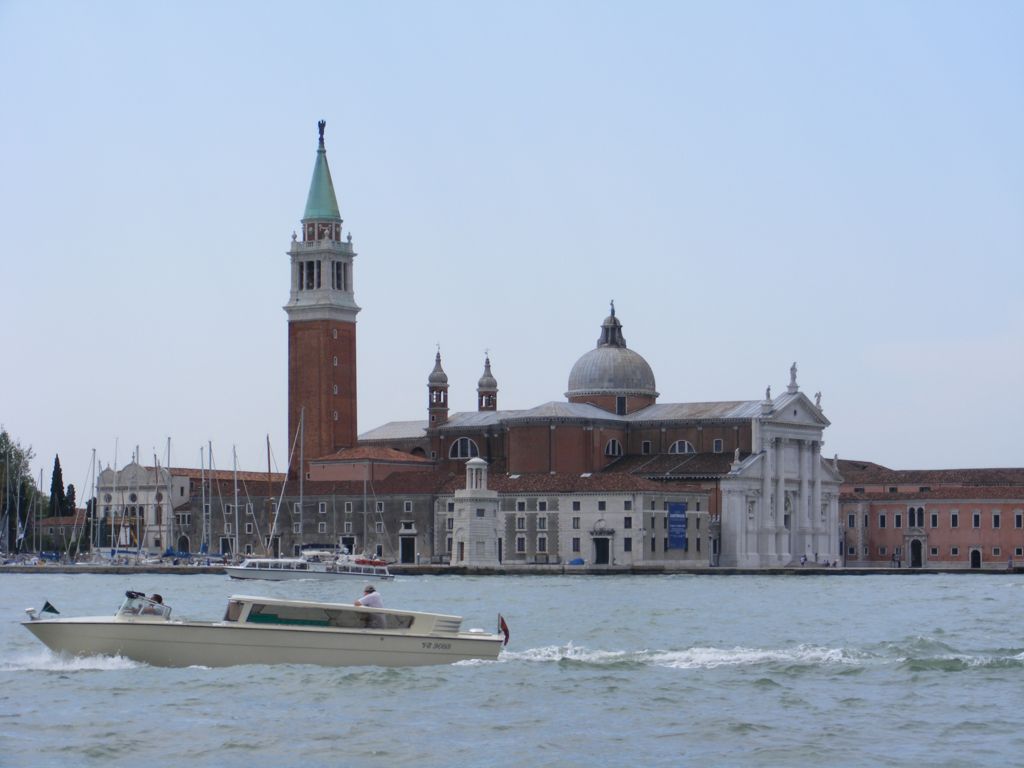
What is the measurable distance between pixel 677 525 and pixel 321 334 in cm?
1760

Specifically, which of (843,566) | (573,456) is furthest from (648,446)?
(843,566)

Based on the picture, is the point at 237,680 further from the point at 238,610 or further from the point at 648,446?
the point at 648,446

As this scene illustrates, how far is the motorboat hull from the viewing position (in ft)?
84.2

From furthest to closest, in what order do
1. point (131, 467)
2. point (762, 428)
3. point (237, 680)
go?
point (131, 467), point (762, 428), point (237, 680)

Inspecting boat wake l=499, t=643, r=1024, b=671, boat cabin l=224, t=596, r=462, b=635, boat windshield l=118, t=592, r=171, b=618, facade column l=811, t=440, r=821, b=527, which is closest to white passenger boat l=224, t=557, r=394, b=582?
facade column l=811, t=440, r=821, b=527

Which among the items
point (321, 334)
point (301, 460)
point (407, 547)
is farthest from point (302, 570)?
point (321, 334)

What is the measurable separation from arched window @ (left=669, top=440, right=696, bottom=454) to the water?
165 feet

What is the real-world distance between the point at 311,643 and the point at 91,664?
2.70 meters

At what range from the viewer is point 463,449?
90625 mm

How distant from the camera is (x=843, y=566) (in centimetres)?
8769

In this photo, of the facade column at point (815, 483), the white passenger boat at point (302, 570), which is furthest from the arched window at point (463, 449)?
the white passenger boat at point (302, 570)

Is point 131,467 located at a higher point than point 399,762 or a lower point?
higher

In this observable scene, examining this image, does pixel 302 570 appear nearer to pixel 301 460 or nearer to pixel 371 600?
pixel 301 460

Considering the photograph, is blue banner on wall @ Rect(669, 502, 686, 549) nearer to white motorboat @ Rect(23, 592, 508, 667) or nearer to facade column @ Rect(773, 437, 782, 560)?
facade column @ Rect(773, 437, 782, 560)
